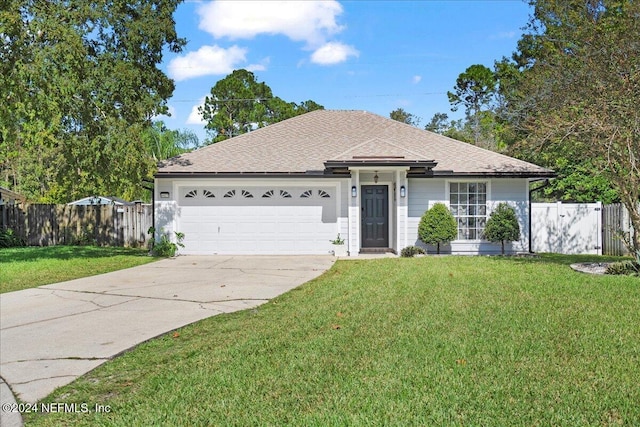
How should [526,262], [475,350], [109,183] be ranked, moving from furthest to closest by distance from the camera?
1. [109,183]
2. [526,262]
3. [475,350]

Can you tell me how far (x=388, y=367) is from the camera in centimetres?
391

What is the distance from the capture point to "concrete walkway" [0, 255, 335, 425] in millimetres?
4312

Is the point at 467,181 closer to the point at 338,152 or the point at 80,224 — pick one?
the point at 338,152

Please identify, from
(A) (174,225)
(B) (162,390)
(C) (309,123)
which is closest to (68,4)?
(A) (174,225)

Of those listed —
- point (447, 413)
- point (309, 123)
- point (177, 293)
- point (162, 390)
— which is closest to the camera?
point (447, 413)

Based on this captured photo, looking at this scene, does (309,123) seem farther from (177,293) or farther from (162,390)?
(162,390)

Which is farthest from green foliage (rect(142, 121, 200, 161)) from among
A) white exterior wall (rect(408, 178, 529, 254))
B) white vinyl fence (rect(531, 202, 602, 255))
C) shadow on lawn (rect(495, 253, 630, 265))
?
shadow on lawn (rect(495, 253, 630, 265))

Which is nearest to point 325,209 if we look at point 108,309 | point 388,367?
point 108,309

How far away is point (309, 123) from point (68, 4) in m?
8.71

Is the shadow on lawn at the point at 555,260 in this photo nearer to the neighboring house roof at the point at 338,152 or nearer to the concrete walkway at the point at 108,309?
the neighboring house roof at the point at 338,152

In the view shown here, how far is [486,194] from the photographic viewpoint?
14.3 metres

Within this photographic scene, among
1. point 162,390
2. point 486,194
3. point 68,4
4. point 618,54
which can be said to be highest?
point 68,4

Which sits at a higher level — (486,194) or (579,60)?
(579,60)

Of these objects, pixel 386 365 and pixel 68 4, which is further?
pixel 68 4
